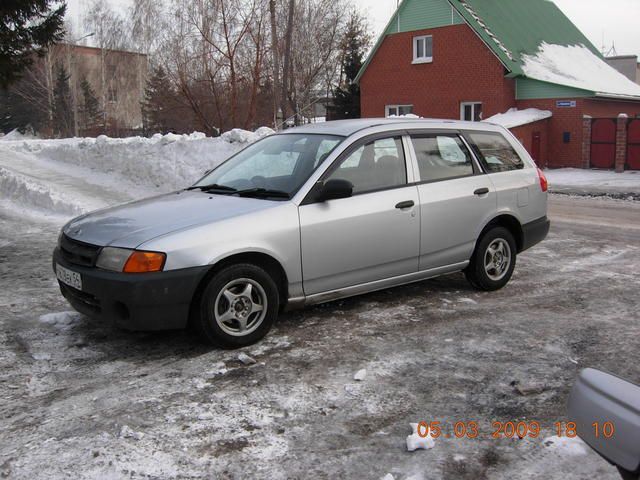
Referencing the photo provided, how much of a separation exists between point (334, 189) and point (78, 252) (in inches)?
77.7

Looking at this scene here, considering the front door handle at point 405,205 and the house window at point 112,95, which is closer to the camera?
the front door handle at point 405,205

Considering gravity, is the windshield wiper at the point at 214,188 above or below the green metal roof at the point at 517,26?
below

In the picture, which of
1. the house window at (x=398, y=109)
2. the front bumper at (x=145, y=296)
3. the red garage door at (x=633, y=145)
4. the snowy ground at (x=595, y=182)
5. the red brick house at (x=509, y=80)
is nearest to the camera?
the front bumper at (x=145, y=296)

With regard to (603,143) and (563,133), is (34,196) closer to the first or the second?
(603,143)

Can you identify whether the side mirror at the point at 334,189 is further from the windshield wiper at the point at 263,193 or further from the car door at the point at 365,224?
the windshield wiper at the point at 263,193

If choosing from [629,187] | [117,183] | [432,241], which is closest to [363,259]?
[432,241]

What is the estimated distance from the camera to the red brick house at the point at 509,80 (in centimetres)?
2377

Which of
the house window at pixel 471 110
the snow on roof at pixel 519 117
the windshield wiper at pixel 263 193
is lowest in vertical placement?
the windshield wiper at pixel 263 193

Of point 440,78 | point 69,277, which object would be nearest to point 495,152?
point 69,277

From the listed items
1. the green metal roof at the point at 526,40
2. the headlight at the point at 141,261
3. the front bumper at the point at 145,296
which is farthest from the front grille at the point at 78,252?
the green metal roof at the point at 526,40

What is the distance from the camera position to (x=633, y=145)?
21562mm

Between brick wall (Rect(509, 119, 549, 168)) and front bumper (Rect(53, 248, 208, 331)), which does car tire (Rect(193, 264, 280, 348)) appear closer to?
front bumper (Rect(53, 248, 208, 331))

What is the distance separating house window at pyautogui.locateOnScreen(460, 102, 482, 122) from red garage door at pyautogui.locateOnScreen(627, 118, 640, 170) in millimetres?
6351
